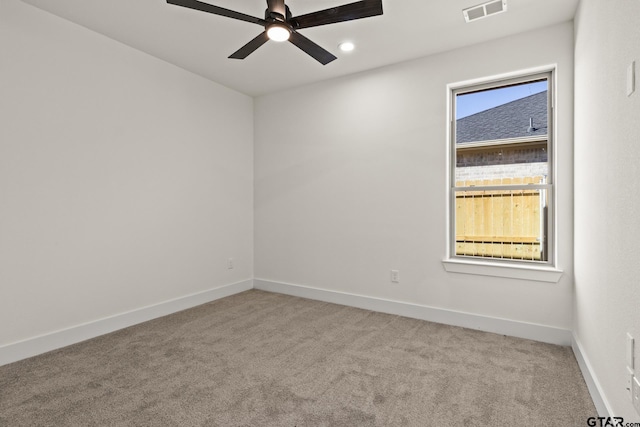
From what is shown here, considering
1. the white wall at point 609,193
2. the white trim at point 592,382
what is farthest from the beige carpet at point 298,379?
the white wall at point 609,193

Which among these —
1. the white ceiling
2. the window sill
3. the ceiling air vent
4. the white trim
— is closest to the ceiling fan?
the white ceiling

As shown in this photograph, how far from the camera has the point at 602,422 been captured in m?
1.71

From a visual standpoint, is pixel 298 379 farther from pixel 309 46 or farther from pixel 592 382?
pixel 309 46

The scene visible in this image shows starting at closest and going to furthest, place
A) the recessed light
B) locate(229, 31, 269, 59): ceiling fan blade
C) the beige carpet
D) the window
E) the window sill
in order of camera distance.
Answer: the beige carpet → locate(229, 31, 269, 59): ceiling fan blade → the window sill → the window → the recessed light

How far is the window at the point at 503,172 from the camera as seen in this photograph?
9.84ft

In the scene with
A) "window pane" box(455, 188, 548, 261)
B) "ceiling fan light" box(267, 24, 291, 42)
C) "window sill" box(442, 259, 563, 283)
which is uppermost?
"ceiling fan light" box(267, 24, 291, 42)

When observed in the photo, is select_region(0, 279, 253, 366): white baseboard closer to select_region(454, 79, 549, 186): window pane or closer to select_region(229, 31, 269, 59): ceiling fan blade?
select_region(229, 31, 269, 59): ceiling fan blade

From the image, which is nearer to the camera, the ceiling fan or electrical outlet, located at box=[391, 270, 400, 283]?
the ceiling fan

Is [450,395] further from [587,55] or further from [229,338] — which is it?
[587,55]

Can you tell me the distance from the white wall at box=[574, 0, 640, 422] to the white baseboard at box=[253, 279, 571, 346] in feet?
1.34

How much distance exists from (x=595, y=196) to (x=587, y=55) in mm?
965

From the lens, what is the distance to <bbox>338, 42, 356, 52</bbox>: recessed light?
3.14 m

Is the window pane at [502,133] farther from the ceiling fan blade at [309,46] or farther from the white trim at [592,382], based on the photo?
the ceiling fan blade at [309,46]

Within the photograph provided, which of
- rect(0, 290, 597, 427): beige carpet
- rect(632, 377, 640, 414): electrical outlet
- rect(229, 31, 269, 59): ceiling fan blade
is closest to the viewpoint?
rect(632, 377, 640, 414): electrical outlet
